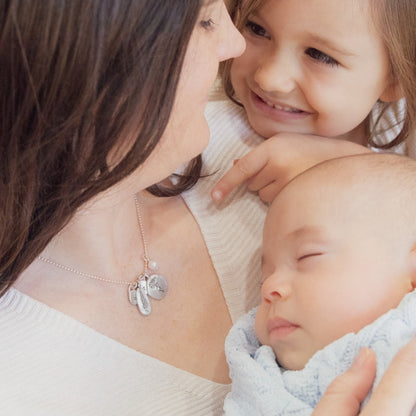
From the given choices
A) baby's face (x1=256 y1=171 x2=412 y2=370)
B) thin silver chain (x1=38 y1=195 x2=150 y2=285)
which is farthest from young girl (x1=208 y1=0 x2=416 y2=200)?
baby's face (x1=256 y1=171 x2=412 y2=370)

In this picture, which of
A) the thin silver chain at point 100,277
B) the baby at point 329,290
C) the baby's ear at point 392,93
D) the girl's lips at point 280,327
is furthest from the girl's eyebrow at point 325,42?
the girl's lips at point 280,327

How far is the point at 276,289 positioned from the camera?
114 cm

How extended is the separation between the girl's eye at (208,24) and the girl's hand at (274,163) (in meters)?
0.42

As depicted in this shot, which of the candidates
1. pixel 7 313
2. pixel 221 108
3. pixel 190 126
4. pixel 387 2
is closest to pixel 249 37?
pixel 221 108

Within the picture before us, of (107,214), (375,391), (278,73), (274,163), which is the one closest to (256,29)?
(278,73)

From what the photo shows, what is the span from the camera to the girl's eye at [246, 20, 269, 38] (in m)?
1.54

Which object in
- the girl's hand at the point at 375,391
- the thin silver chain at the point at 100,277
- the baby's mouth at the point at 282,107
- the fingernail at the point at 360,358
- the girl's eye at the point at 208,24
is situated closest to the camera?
the girl's hand at the point at 375,391

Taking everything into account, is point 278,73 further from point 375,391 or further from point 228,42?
point 375,391

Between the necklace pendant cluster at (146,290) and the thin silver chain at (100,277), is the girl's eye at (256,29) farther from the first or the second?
the necklace pendant cluster at (146,290)

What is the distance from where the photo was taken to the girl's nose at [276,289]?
113 cm

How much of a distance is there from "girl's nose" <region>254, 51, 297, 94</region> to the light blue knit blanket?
0.64 meters

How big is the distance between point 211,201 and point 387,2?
0.62 m

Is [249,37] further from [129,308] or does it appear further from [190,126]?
[129,308]

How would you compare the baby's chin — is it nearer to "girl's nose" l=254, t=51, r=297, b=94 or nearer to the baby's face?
Result: the baby's face
